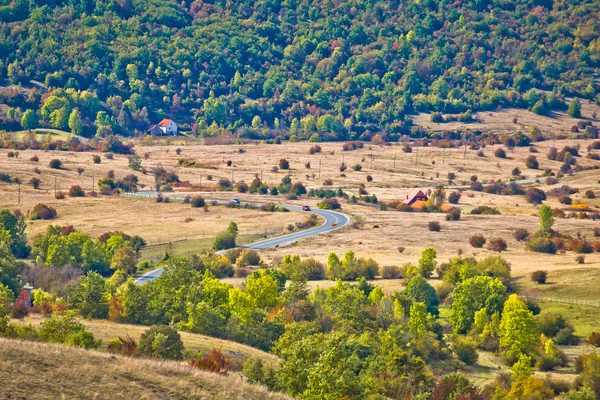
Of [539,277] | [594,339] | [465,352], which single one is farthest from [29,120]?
[594,339]

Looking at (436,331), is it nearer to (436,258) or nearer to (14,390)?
(436,258)

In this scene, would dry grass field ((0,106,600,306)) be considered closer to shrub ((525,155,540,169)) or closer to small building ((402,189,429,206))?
shrub ((525,155,540,169))

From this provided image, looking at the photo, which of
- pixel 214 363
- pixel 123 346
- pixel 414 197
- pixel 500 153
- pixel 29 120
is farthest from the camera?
pixel 29 120

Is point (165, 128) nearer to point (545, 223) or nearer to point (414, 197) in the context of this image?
point (414, 197)

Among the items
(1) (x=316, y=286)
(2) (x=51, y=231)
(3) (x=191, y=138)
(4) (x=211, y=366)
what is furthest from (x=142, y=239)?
(3) (x=191, y=138)

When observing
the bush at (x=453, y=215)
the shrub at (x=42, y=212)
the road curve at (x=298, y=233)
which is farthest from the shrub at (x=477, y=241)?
the shrub at (x=42, y=212)

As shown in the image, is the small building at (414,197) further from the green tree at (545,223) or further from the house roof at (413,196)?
the green tree at (545,223)
